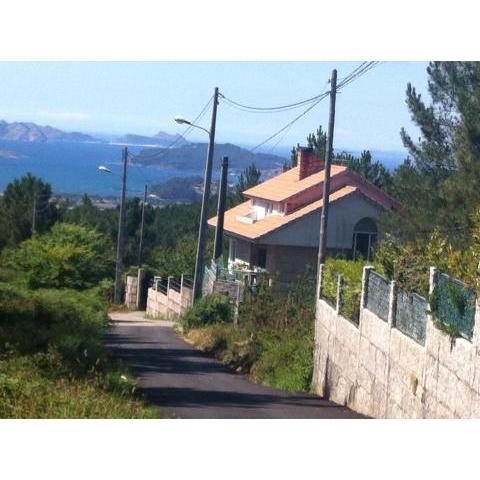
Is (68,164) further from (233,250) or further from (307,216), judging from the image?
(233,250)

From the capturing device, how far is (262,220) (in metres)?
25.5

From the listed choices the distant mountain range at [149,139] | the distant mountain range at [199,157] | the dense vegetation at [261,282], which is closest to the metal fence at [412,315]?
the dense vegetation at [261,282]

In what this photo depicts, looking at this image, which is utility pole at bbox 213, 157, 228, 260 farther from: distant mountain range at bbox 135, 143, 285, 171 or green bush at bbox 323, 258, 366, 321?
green bush at bbox 323, 258, 366, 321

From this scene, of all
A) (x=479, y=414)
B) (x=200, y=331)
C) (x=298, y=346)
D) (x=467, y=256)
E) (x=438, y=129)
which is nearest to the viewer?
(x=479, y=414)

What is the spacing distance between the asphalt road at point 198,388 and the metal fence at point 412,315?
1.65 m

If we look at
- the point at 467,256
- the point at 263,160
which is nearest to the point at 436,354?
the point at 467,256

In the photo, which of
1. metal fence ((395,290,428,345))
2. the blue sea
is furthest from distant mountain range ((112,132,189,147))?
metal fence ((395,290,428,345))

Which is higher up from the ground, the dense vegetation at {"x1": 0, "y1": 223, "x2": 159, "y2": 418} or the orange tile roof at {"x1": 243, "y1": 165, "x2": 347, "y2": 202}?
the orange tile roof at {"x1": 243, "y1": 165, "x2": 347, "y2": 202}

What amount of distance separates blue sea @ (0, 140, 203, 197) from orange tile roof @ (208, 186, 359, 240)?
12.2 ft

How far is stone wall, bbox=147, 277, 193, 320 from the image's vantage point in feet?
102

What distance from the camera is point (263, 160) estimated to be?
80.8ft

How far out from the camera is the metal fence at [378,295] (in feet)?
46.6

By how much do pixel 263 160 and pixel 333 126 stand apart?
19.2 ft
